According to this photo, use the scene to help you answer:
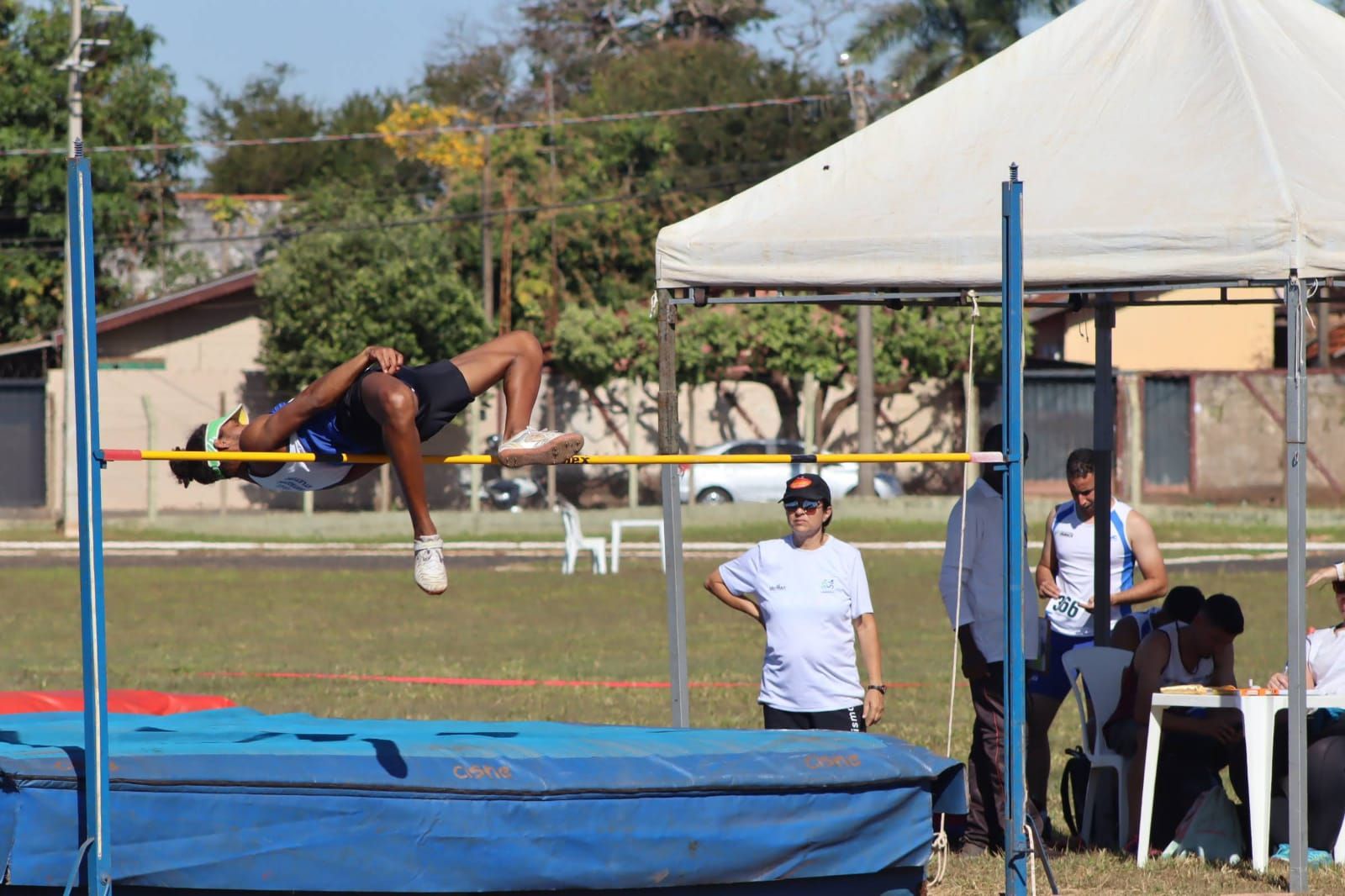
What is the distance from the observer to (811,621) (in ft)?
22.9

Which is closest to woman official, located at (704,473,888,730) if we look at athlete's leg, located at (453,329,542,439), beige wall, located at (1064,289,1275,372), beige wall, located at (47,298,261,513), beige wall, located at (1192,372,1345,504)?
athlete's leg, located at (453,329,542,439)

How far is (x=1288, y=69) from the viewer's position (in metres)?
7.18

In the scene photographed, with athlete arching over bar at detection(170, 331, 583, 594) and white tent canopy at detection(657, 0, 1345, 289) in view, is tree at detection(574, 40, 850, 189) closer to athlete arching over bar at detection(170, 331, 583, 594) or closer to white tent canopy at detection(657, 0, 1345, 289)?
white tent canopy at detection(657, 0, 1345, 289)

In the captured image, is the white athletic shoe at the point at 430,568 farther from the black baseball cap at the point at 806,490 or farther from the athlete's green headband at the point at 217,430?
the black baseball cap at the point at 806,490

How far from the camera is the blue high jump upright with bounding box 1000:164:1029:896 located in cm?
586

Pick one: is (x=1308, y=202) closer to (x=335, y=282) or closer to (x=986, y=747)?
(x=986, y=747)

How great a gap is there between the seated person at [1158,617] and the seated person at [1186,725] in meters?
0.08

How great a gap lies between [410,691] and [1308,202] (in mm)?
7371

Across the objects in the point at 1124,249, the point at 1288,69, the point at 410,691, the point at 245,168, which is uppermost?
the point at 245,168

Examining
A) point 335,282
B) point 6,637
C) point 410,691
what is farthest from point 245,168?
point 410,691

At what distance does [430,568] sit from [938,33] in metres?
41.1

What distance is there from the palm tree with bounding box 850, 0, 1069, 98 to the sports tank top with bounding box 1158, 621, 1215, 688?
3681cm

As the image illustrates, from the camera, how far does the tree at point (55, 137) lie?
35.7 m

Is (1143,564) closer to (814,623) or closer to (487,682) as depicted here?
(814,623)
